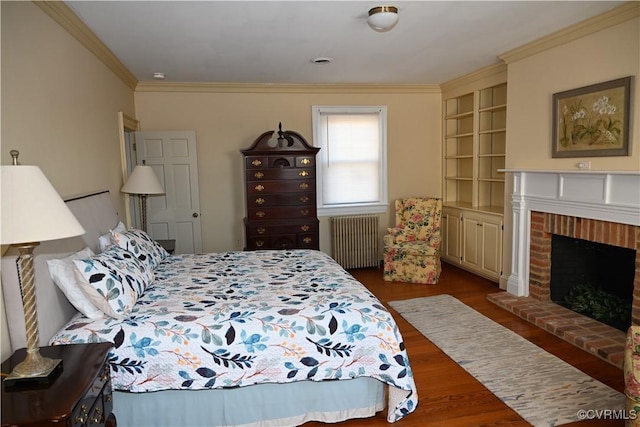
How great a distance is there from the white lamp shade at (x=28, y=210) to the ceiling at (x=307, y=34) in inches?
67.9

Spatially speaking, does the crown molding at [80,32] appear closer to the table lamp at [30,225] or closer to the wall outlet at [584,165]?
the table lamp at [30,225]

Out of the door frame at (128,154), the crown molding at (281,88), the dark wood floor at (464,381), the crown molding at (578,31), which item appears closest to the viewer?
the dark wood floor at (464,381)

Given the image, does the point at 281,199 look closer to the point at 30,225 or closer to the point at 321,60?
the point at 321,60

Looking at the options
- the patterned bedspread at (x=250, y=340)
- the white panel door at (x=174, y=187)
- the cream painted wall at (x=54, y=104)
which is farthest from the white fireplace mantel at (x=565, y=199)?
the cream painted wall at (x=54, y=104)

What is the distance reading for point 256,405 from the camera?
229 cm

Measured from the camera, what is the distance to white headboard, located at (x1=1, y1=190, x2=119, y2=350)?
190cm

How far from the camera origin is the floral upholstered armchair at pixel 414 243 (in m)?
5.09

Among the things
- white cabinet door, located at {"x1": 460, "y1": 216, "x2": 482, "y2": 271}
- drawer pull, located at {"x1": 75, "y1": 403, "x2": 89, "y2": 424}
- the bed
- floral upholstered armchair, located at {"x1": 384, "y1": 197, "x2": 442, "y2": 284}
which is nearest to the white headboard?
the bed

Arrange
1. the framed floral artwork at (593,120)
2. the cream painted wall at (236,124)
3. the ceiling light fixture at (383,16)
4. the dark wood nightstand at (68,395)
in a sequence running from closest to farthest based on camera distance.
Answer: the dark wood nightstand at (68,395) → the ceiling light fixture at (383,16) → the framed floral artwork at (593,120) → the cream painted wall at (236,124)

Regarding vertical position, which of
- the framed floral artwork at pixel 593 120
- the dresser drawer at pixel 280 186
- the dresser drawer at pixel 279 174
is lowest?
the dresser drawer at pixel 280 186

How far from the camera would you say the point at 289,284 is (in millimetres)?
2855

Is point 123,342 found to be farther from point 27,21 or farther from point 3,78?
point 27,21

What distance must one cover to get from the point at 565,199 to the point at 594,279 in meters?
0.84

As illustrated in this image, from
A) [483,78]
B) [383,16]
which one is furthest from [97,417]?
[483,78]
